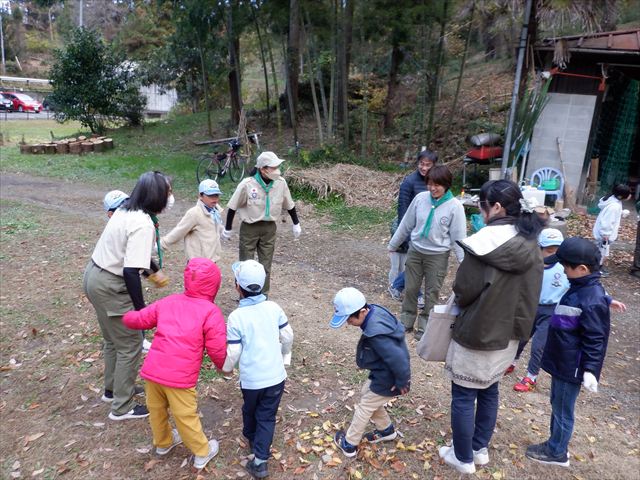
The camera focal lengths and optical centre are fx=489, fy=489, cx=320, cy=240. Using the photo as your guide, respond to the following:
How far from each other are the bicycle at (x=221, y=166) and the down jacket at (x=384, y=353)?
977 cm

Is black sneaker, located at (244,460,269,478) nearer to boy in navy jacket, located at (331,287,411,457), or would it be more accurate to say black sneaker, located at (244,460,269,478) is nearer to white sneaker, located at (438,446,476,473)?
boy in navy jacket, located at (331,287,411,457)

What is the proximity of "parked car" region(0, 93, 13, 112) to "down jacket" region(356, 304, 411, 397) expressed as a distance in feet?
113

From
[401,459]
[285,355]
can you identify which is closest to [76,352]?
[285,355]

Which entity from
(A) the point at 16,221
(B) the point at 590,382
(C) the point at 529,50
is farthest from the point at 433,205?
(A) the point at 16,221

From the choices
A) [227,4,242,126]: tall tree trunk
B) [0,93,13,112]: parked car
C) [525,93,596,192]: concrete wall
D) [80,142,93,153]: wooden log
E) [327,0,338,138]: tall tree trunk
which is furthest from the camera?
[0,93,13,112]: parked car

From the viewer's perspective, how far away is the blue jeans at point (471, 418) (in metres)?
2.79

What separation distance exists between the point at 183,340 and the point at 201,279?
0.35 meters

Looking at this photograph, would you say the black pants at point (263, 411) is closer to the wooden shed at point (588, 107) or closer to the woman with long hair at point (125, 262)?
the woman with long hair at point (125, 262)

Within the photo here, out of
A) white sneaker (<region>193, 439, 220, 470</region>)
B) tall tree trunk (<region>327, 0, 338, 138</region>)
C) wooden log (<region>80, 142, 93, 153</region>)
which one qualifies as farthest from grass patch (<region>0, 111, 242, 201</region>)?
white sneaker (<region>193, 439, 220, 470</region>)

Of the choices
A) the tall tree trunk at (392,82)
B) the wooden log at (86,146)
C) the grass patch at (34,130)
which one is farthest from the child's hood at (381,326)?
the grass patch at (34,130)

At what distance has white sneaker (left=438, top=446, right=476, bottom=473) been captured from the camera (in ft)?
9.74

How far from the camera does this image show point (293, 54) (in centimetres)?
1439

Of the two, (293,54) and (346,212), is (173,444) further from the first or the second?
(293,54)

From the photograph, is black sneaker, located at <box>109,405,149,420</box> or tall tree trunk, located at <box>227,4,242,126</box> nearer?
black sneaker, located at <box>109,405,149,420</box>
